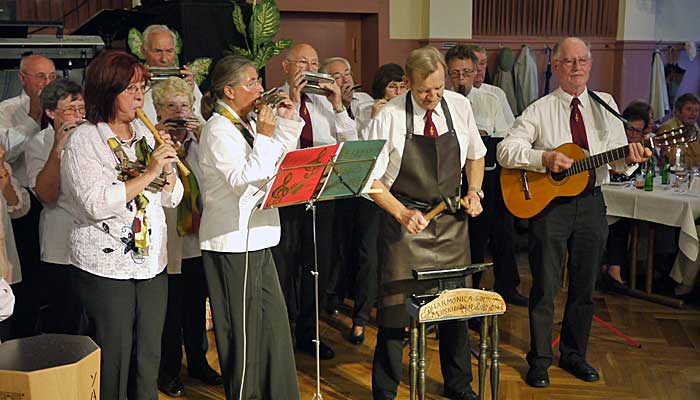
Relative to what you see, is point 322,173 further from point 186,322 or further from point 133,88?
point 186,322

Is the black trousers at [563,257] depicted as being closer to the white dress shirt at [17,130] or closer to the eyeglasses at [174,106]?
the eyeglasses at [174,106]

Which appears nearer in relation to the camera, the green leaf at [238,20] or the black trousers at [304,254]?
the black trousers at [304,254]

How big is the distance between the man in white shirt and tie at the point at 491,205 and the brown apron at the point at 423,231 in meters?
1.70

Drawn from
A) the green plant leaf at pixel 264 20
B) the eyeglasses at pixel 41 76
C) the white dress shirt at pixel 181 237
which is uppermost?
the green plant leaf at pixel 264 20

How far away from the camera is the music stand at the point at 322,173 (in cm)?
299

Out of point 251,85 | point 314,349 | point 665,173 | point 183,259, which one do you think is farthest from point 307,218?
point 665,173

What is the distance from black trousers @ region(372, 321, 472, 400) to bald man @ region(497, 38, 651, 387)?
1.65 ft

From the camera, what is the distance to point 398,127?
366cm

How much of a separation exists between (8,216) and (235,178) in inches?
40.7

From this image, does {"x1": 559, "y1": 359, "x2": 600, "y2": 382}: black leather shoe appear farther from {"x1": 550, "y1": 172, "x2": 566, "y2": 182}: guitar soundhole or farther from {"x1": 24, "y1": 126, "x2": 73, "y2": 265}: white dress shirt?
{"x1": 24, "y1": 126, "x2": 73, "y2": 265}: white dress shirt

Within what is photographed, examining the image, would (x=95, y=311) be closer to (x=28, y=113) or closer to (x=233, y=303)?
(x=233, y=303)

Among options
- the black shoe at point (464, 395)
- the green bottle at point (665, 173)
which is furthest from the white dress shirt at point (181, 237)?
the green bottle at point (665, 173)

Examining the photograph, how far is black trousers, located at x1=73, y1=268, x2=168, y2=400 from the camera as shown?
309 cm

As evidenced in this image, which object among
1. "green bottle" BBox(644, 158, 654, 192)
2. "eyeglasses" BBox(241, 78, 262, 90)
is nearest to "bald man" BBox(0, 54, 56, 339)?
"eyeglasses" BBox(241, 78, 262, 90)
